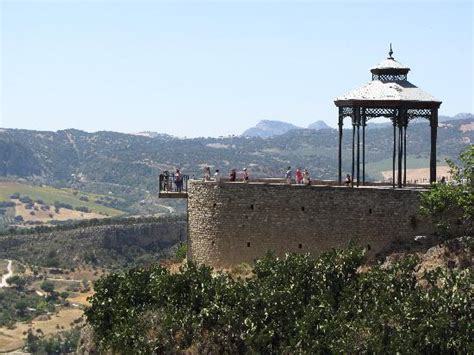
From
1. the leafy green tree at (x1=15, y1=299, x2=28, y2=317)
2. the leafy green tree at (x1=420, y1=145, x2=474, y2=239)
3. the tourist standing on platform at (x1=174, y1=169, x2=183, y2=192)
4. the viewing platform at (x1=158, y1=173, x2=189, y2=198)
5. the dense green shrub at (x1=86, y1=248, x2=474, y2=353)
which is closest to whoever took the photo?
the dense green shrub at (x1=86, y1=248, x2=474, y2=353)

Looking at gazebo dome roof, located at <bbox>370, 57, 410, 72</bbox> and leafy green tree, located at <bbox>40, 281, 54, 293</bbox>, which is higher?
gazebo dome roof, located at <bbox>370, 57, 410, 72</bbox>

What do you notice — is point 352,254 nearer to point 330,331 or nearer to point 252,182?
point 330,331

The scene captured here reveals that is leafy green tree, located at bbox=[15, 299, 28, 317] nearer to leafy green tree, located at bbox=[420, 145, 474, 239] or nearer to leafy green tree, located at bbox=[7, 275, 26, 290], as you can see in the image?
leafy green tree, located at bbox=[7, 275, 26, 290]

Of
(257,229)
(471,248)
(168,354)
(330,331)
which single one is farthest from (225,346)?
(471,248)

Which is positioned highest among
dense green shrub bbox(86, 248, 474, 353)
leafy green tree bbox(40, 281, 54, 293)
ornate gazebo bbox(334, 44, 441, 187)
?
ornate gazebo bbox(334, 44, 441, 187)

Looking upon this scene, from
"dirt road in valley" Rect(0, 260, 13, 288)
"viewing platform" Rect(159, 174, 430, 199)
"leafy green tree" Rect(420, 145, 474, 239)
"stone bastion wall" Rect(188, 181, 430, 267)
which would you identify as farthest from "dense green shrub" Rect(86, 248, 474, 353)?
"dirt road in valley" Rect(0, 260, 13, 288)

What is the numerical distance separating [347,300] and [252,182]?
9.78 m

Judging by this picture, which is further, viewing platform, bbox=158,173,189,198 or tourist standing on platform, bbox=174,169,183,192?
tourist standing on platform, bbox=174,169,183,192

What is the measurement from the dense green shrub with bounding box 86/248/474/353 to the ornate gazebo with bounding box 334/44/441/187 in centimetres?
660

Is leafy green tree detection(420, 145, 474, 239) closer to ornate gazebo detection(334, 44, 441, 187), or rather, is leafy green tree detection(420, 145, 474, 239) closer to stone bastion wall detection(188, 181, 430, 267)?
stone bastion wall detection(188, 181, 430, 267)

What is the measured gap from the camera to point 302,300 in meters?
32.6

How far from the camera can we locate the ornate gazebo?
37156 millimetres

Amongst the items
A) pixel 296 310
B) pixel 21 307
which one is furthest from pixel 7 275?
pixel 296 310

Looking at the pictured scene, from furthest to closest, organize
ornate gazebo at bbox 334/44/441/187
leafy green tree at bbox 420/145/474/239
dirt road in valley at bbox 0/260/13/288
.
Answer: dirt road in valley at bbox 0/260/13/288
ornate gazebo at bbox 334/44/441/187
leafy green tree at bbox 420/145/474/239
